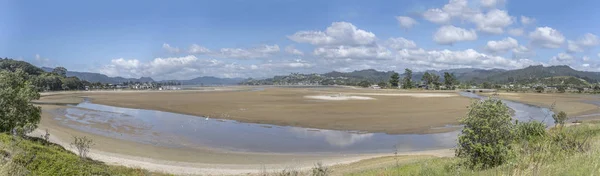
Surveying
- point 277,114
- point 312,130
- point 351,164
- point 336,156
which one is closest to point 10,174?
point 351,164

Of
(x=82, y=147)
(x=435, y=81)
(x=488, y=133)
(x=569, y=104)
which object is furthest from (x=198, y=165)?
(x=435, y=81)

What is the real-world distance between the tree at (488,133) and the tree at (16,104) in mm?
23098

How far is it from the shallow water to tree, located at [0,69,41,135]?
9.45 m

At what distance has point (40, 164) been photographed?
32.2 ft

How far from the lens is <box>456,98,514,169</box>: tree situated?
11.1m

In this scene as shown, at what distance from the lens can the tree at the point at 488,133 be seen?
437 inches

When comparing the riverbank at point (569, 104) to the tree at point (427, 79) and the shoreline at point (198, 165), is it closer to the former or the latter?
the shoreline at point (198, 165)

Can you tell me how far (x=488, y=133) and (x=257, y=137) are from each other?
23.3 meters

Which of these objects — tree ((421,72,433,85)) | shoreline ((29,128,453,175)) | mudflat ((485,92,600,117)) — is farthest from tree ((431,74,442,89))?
shoreline ((29,128,453,175))

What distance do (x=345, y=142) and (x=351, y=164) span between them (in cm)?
847

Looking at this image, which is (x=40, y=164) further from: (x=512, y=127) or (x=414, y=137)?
(x=414, y=137)

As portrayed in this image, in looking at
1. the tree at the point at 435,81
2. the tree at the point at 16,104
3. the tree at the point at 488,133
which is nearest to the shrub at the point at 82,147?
the tree at the point at 16,104

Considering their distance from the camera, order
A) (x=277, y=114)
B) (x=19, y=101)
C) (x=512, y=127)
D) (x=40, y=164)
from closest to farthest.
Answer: (x=40, y=164), (x=512, y=127), (x=19, y=101), (x=277, y=114)

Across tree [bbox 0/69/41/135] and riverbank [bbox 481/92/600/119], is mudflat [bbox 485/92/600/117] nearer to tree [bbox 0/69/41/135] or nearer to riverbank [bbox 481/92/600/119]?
riverbank [bbox 481/92/600/119]
